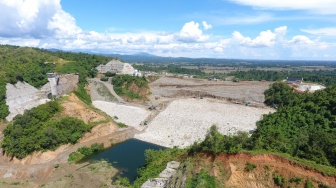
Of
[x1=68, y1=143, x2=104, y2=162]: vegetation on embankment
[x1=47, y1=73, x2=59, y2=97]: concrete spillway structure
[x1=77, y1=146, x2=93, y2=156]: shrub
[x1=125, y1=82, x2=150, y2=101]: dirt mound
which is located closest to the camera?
[x1=68, y1=143, x2=104, y2=162]: vegetation on embankment

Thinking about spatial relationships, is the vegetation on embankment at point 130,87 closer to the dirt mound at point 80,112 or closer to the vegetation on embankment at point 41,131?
the dirt mound at point 80,112

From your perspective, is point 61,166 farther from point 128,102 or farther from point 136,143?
point 128,102

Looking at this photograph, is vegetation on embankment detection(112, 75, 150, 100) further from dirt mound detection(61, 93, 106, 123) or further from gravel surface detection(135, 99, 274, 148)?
dirt mound detection(61, 93, 106, 123)

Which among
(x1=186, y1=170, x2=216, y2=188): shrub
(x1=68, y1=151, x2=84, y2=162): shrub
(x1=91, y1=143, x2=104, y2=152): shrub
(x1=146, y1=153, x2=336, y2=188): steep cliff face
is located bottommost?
(x1=68, y1=151, x2=84, y2=162): shrub

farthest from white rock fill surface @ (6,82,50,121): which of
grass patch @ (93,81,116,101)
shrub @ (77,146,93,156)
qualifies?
shrub @ (77,146,93,156)

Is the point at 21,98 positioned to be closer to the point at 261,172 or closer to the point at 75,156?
the point at 75,156

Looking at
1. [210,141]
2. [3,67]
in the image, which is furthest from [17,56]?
[210,141]
